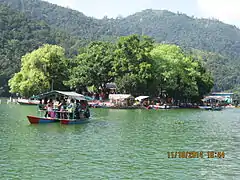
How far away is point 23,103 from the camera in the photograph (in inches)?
3024

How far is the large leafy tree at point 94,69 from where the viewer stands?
257ft

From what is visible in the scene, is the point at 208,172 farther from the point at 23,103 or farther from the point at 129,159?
the point at 23,103

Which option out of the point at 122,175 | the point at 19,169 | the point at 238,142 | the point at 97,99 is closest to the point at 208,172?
the point at 122,175

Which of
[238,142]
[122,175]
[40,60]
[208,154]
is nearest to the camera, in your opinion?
[122,175]

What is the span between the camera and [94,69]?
3086 inches

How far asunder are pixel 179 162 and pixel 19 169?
7.49 meters

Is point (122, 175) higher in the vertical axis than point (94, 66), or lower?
lower

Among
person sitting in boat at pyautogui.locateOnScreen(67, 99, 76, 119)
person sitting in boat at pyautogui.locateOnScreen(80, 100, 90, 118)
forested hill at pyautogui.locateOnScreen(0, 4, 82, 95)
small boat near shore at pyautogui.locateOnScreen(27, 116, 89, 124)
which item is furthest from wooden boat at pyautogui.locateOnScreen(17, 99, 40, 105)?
forested hill at pyautogui.locateOnScreen(0, 4, 82, 95)

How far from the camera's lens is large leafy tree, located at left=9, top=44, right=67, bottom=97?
7362cm

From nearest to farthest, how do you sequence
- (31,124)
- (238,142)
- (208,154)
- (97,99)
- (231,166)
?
(231,166) → (208,154) → (238,142) → (31,124) → (97,99)

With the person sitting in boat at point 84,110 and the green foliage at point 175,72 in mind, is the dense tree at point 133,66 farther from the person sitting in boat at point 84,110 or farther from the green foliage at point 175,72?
the person sitting in boat at point 84,110

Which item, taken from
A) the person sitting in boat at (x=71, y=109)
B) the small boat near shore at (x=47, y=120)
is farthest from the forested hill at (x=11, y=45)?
the small boat near shore at (x=47, y=120)

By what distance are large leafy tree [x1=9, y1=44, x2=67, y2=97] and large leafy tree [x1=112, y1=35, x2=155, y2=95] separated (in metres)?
11.9

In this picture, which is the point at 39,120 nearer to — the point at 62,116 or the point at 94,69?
the point at 62,116
